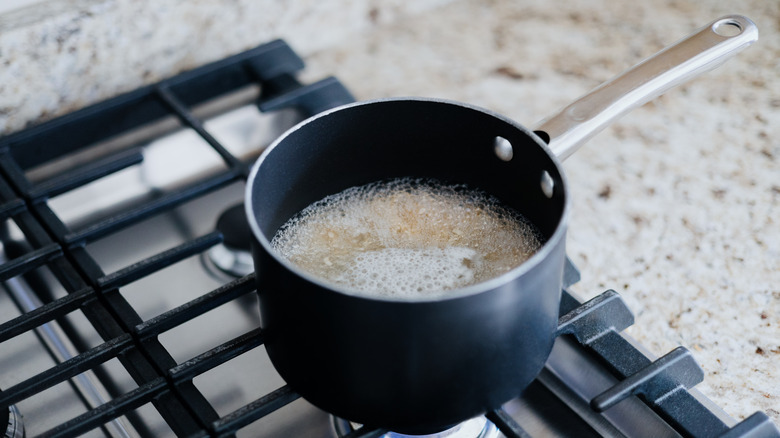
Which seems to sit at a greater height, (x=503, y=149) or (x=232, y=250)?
(x=232, y=250)

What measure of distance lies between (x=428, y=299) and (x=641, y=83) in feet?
0.88

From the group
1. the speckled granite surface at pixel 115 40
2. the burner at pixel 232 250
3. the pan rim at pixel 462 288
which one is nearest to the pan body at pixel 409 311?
the pan rim at pixel 462 288

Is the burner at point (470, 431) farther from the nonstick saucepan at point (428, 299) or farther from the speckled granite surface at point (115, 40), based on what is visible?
the speckled granite surface at point (115, 40)

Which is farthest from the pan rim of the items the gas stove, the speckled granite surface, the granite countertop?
the speckled granite surface

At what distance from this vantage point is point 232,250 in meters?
0.66

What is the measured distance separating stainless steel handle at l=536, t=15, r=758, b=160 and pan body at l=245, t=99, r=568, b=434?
0.04 m

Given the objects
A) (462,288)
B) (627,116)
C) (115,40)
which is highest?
(115,40)

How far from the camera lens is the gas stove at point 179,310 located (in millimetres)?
492

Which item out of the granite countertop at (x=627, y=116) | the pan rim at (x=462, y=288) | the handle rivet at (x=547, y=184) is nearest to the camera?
the pan rim at (x=462, y=288)

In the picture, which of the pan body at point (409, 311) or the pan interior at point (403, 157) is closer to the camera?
the pan body at point (409, 311)

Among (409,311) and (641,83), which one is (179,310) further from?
(641,83)

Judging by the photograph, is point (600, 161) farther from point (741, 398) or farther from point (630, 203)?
point (741, 398)

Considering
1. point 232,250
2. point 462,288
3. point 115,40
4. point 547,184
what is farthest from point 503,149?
point 115,40

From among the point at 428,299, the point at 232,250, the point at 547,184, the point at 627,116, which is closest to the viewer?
the point at 428,299
